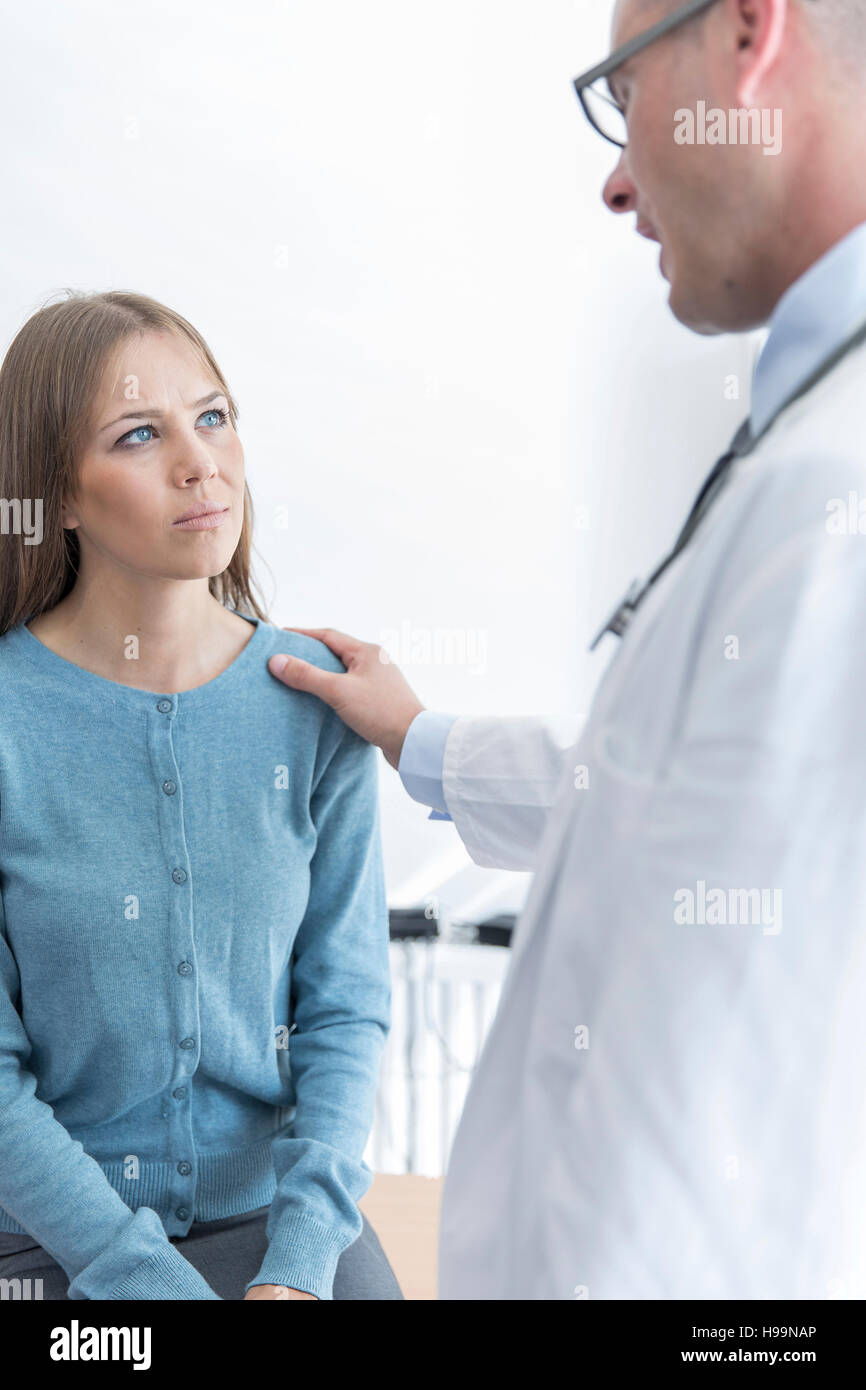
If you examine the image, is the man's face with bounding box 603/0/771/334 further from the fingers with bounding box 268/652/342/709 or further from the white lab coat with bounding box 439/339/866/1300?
the fingers with bounding box 268/652/342/709

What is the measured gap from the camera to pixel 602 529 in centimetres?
291

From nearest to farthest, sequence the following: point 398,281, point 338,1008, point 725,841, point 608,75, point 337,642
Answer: point 725,841 → point 608,75 → point 338,1008 → point 337,642 → point 398,281

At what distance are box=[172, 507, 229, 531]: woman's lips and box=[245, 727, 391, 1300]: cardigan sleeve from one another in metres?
0.26

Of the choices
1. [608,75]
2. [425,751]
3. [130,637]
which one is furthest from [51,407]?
[608,75]

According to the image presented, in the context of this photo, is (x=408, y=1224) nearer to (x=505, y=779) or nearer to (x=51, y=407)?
(x=505, y=779)

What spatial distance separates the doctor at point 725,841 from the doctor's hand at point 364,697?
1.71 feet

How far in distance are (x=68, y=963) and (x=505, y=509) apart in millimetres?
1938

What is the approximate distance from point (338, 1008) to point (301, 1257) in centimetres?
24

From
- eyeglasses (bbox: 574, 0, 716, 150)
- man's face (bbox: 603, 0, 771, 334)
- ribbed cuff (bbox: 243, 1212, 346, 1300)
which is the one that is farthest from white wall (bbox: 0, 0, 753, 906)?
man's face (bbox: 603, 0, 771, 334)

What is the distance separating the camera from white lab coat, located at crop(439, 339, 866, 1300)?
562 millimetres

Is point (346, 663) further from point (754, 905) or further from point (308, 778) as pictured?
point (754, 905)

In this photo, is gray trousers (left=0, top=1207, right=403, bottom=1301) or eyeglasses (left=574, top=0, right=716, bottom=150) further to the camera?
gray trousers (left=0, top=1207, right=403, bottom=1301)

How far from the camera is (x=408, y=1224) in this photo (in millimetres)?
1367
